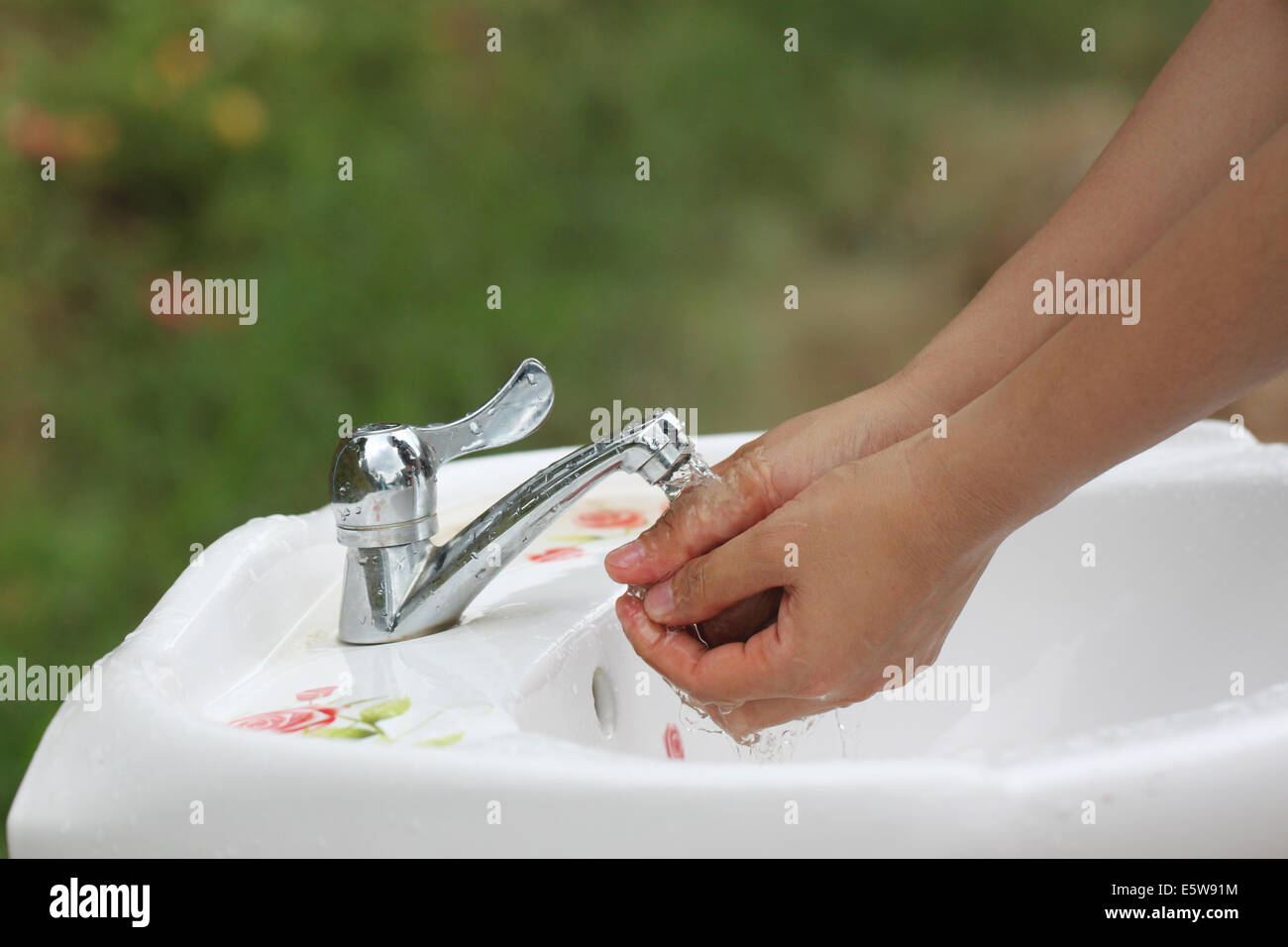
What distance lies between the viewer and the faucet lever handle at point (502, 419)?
0.54 m

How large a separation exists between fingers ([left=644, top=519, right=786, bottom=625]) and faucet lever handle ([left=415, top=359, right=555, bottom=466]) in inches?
3.9

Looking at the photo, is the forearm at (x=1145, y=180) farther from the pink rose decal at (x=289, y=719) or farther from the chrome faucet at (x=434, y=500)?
the pink rose decal at (x=289, y=719)

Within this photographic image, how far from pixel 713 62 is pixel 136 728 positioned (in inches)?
81.5

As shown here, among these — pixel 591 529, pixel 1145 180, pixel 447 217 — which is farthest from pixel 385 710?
pixel 447 217

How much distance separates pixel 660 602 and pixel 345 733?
17cm

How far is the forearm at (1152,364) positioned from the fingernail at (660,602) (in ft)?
0.51

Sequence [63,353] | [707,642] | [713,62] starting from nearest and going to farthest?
[707,642], [63,353], [713,62]

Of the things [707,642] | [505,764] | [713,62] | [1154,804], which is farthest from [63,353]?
[1154,804]

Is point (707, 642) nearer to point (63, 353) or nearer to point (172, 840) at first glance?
point (172, 840)

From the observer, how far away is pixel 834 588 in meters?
0.51

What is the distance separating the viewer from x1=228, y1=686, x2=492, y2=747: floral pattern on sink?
0.45m

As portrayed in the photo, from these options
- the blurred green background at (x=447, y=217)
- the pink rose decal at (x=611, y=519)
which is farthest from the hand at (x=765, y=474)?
the blurred green background at (x=447, y=217)

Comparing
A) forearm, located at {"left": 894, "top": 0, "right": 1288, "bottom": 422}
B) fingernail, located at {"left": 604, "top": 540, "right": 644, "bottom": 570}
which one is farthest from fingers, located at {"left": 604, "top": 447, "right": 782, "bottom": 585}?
forearm, located at {"left": 894, "top": 0, "right": 1288, "bottom": 422}

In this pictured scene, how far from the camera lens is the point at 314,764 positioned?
1.32ft
